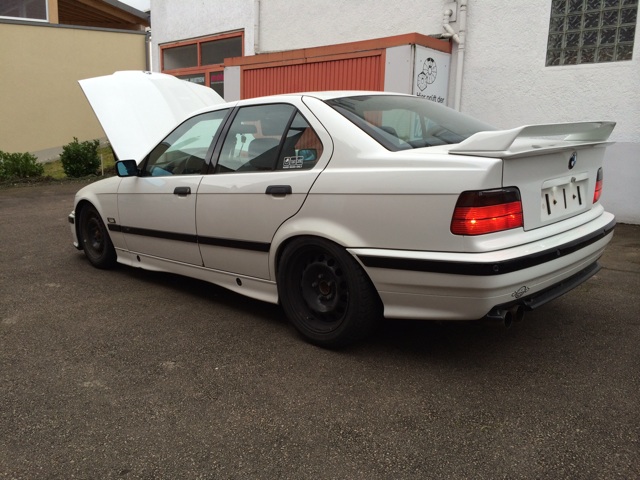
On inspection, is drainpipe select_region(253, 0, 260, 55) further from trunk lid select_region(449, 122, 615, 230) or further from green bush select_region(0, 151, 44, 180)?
trunk lid select_region(449, 122, 615, 230)

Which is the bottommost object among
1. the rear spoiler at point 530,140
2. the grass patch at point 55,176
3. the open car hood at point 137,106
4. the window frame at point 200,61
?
the grass patch at point 55,176

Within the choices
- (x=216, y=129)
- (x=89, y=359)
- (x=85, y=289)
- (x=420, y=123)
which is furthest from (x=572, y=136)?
(x=85, y=289)

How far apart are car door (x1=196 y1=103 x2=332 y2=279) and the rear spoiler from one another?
849mm

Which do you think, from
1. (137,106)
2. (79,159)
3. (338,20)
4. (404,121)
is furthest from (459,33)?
(79,159)

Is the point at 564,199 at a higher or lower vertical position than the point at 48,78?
lower

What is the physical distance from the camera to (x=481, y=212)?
2514 mm

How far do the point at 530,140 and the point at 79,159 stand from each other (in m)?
11.7

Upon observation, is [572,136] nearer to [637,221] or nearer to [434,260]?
[434,260]

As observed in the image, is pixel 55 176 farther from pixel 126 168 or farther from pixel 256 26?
pixel 126 168

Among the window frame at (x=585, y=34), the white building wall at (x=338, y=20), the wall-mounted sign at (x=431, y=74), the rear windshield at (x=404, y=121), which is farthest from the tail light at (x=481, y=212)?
the white building wall at (x=338, y=20)

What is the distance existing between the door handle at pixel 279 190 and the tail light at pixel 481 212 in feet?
3.49

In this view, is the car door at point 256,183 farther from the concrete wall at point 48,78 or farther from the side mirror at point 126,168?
the concrete wall at point 48,78

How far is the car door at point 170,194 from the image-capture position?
388 centimetres

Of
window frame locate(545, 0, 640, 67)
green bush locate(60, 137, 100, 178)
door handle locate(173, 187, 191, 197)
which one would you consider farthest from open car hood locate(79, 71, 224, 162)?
green bush locate(60, 137, 100, 178)
